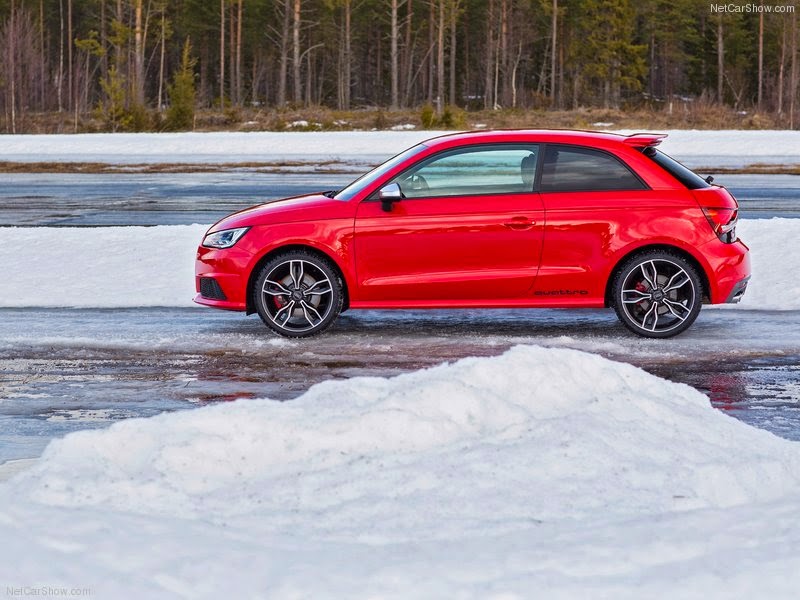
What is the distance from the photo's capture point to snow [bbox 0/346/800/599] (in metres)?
4.13

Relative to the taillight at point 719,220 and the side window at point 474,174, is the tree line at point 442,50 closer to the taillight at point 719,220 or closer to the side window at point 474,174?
the side window at point 474,174

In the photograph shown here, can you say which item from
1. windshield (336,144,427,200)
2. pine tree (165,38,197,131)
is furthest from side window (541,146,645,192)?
pine tree (165,38,197,131)

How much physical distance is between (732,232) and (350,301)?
2.97 m

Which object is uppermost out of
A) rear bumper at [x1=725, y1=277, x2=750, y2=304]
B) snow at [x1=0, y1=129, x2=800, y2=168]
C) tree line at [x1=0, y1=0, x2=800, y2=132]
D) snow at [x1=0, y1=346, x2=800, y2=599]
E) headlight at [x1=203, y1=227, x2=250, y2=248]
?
tree line at [x1=0, y1=0, x2=800, y2=132]

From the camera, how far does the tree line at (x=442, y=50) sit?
255ft

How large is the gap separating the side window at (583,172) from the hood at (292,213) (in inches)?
61.3

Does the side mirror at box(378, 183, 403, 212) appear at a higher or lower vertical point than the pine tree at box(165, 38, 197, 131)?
lower

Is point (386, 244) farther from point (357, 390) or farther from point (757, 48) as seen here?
point (757, 48)

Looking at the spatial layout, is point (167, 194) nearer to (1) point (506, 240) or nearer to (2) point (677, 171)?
(1) point (506, 240)

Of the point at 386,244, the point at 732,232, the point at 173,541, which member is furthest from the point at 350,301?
the point at 173,541

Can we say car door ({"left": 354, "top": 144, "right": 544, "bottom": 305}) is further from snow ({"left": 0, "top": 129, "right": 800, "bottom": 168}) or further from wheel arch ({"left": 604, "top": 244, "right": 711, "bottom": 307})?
snow ({"left": 0, "top": 129, "right": 800, "bottom": 168})

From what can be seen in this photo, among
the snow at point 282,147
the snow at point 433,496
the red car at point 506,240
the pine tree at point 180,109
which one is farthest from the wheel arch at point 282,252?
the pine tree at point 180,109

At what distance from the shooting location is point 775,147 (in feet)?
112

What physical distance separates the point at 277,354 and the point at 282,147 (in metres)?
29.0
